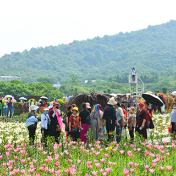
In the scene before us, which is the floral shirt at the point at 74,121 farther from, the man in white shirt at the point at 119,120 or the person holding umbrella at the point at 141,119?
the person holding umbrella at the point at 141,119

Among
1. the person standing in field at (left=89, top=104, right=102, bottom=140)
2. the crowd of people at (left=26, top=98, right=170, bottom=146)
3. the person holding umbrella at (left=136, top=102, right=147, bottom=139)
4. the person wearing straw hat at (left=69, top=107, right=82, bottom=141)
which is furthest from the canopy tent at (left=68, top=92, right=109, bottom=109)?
the person holding umbrella at (left=136, top=102, right=147, bottom=139)

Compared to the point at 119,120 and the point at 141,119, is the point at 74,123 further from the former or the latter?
the point at 141,119

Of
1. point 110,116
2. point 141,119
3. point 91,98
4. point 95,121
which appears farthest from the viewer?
point 91,98

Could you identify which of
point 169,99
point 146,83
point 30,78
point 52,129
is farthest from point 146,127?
point 30,78

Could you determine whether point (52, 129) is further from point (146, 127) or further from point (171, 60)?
point (171, 60)

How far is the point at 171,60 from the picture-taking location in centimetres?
18975

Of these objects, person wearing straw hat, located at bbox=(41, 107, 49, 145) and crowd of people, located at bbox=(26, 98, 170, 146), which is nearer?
crowd of people, located at bbox=(26, 98, 170, 146)

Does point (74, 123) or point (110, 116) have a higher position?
point (110, 116)

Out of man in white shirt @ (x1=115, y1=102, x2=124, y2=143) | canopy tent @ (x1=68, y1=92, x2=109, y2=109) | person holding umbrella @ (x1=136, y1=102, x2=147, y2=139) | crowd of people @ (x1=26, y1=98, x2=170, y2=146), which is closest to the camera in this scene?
person holding umbrella @ (x1=136, y1=102, x2=147, y2=139)

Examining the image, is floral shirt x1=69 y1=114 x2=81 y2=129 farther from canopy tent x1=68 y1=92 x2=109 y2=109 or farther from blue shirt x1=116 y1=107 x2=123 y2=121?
canopy tent x1=68 y1=92 x2=109 y2=109

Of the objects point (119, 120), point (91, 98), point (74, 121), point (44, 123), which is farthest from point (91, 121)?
point (91, 98)

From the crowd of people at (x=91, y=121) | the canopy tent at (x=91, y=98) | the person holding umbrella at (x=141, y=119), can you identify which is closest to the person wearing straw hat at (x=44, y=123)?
the crowd of people at (x=91, y=121)

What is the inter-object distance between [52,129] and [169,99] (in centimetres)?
1400

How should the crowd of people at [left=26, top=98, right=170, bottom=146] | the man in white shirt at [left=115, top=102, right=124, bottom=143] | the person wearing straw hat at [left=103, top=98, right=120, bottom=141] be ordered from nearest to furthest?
1. the crowd of people at [left=26, top=98, right=170, bottom=146]
2. the person wearing straw hat at [left=103, top=98, right=120, bottom=141]
3. the man in white shirt at [left=115, top=102, right=124, bottom=143]
